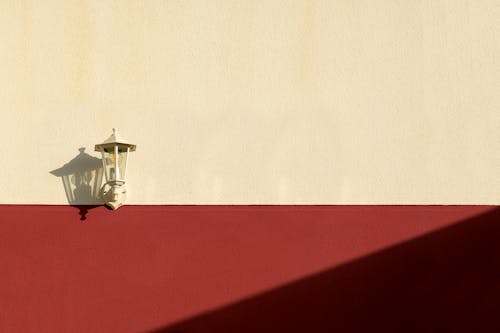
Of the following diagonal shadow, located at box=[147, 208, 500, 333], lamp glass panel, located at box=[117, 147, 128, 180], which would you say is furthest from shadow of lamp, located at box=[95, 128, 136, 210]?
diagonal shadow, located at box=[147, 208, 500, 333]

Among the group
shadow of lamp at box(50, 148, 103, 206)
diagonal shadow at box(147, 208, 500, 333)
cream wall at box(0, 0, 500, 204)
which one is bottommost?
diagonal shadow at box(147, 208, 500, 333)

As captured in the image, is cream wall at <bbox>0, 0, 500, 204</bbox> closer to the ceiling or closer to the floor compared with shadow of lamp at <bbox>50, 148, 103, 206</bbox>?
closer to the ceiling

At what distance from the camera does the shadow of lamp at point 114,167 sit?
17.3ft

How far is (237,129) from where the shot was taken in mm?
5516

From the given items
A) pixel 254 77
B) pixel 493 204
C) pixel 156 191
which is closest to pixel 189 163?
pixel 156 191

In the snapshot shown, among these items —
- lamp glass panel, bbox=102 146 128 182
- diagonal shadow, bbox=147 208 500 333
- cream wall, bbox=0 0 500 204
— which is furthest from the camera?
cream wall, bbox=0 0 500 204

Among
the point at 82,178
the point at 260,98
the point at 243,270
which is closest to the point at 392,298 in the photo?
the point at 243,270

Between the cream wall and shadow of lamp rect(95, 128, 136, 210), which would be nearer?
shadow of lamp rect(95, 128, 136, 210)

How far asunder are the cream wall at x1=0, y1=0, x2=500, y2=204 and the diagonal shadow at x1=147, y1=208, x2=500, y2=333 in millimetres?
347

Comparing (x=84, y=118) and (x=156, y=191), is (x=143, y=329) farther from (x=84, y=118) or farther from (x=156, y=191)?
(x=84, y=118)

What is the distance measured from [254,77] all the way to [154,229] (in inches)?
44.4

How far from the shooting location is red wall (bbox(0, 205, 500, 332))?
5207mm

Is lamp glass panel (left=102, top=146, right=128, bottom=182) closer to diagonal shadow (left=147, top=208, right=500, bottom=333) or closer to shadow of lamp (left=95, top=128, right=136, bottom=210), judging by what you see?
→ shadow of lamp (left=95, top=128, right=136, bottom=210)

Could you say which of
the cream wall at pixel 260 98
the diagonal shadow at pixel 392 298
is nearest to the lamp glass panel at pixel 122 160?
the cream wall at pixel 260 98
